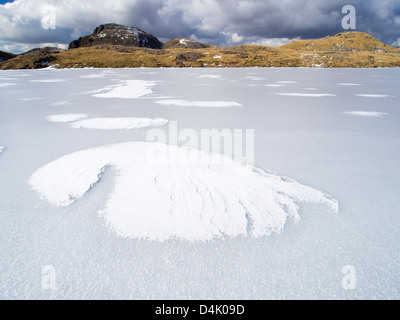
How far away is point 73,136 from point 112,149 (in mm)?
1217

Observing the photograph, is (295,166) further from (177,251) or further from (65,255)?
(65,255)

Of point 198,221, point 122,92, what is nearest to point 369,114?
point 198,221

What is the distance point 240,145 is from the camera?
3.74 metres

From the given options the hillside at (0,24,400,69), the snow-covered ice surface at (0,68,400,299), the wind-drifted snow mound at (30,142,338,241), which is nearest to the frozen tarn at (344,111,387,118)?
the snow-covered ice surface at (0,68,400,299)

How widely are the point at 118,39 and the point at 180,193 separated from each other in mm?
168639

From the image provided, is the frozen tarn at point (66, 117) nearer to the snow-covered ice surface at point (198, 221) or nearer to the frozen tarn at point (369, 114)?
the snow-covered ice surface at point (198, 221)

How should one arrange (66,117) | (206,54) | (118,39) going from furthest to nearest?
(118,39) < (206,54) < (66,117)

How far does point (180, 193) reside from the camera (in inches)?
94.0

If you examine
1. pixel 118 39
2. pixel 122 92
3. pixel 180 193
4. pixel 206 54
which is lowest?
pixel 180 193

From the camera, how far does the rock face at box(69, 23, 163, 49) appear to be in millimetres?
140337

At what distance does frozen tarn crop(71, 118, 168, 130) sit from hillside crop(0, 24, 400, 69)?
4649cm

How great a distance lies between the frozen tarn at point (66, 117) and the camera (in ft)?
17.4

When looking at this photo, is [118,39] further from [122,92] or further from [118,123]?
[118,123]
